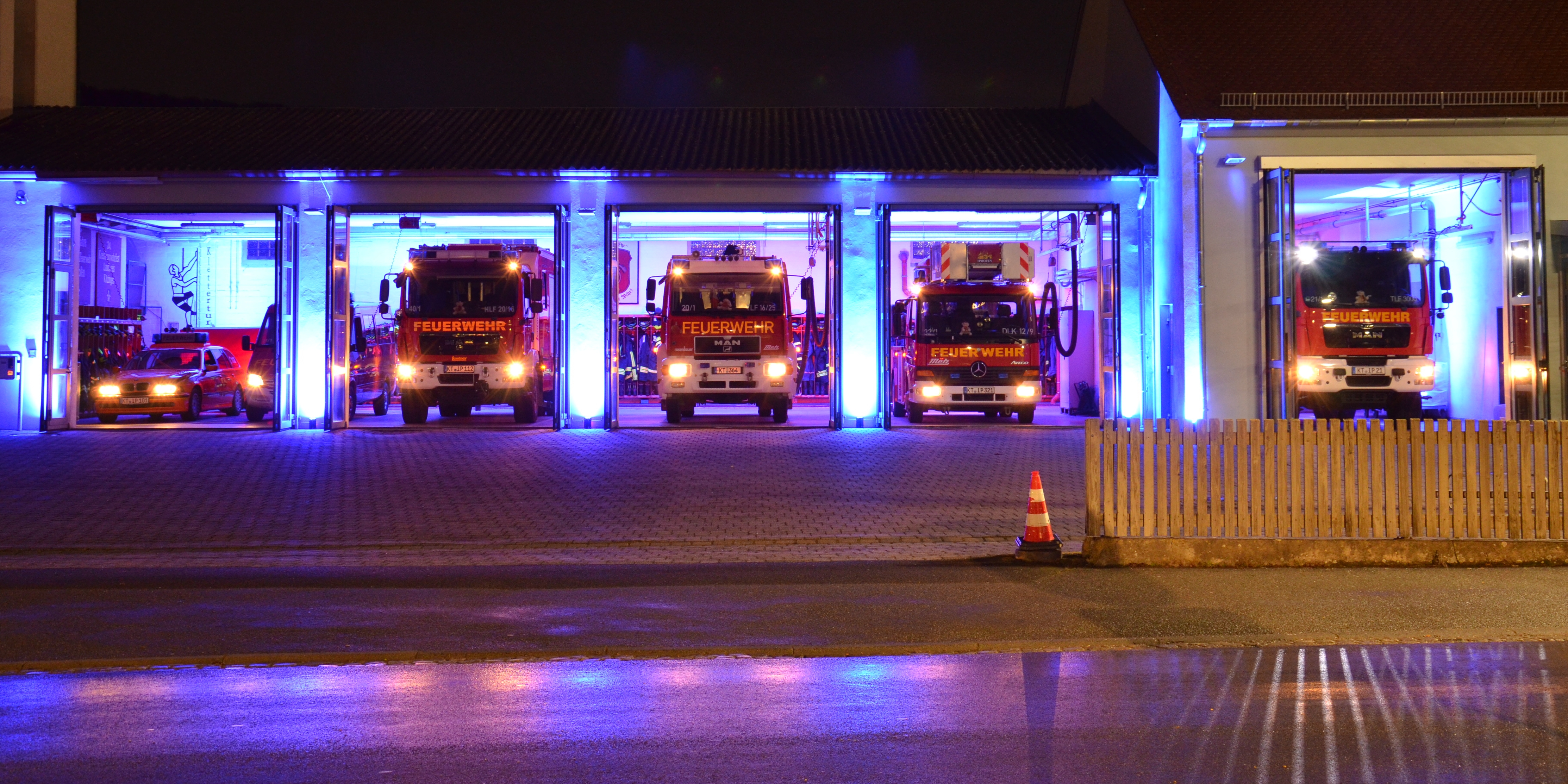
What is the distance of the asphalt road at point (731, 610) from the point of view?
22.5ft

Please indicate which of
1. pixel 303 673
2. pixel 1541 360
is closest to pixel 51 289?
pixel 303 673

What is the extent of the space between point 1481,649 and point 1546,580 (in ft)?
8.19

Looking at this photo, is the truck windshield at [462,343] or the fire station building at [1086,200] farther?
the truck windshield at [462,343]

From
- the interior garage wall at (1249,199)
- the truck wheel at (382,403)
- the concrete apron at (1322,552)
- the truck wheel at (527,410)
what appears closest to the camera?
the concrete apron at (1322,552)

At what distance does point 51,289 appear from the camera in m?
22.4

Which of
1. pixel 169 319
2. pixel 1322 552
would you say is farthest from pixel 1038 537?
pixel 169 319

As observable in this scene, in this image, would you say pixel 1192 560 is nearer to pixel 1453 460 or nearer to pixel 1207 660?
pixel 1453 460

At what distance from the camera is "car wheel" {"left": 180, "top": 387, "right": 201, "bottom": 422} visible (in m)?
25.1

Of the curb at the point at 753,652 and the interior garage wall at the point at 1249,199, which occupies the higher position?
the interior garage wall at the point at 1249,199

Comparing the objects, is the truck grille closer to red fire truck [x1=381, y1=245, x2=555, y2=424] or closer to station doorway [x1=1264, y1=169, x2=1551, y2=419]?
station doorway [x1=1264, y1=169, x2=1551, y2=419]

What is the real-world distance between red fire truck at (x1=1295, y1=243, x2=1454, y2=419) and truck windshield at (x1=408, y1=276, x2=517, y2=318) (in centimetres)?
1333

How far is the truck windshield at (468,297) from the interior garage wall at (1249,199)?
1187 centimetres

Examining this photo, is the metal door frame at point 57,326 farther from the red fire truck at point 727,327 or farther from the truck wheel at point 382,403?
the red fire truck at point 727,327

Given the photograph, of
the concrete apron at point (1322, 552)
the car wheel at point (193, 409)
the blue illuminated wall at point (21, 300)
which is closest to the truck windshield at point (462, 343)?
the car wheel at point (193, 409)
